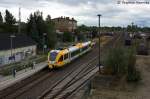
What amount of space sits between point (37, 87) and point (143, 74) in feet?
49.2

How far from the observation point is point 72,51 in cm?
4888

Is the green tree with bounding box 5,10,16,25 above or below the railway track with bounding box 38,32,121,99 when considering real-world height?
above

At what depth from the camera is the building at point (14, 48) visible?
4594 cm

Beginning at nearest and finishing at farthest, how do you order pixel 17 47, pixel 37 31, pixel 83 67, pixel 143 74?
pixel 143 74 → pixel 83 67 → pixel 17 47 → pixel 37 31

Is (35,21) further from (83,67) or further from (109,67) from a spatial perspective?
(109,67)

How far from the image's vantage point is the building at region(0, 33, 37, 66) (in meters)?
45.9

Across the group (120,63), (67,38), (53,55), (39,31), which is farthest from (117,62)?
(67,38)

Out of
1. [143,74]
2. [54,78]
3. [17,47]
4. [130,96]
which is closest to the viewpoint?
[130,96]

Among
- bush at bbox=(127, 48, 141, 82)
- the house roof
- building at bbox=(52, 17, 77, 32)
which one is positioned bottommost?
bush at bbox=(127, 48, 141, 82)

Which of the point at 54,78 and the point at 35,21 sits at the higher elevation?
the point at 35,21

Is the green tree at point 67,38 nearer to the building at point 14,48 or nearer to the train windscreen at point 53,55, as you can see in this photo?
the building at point 14,48

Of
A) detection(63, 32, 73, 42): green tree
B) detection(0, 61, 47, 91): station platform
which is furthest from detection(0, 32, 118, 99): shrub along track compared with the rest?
detection(63, 32, 73, 42): green tree

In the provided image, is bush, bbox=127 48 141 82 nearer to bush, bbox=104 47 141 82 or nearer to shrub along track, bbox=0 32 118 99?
bush, bbox=104 47 141 82

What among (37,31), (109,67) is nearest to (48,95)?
(109,67)
